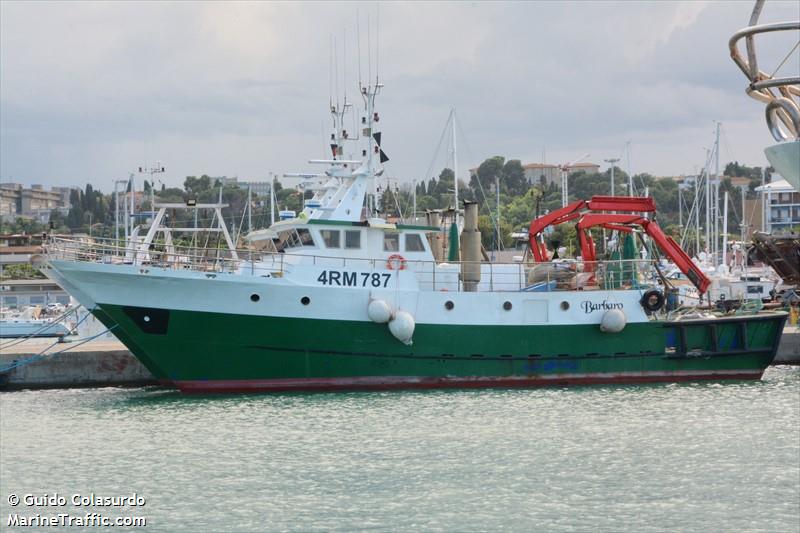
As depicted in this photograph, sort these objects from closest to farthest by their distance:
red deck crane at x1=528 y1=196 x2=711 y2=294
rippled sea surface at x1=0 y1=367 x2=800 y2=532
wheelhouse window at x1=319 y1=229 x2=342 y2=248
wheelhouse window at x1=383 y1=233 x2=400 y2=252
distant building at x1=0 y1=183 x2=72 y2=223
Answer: rippled sea surface at x1=0 y1=367 x2=800 y2=532 < wheelhouse window at x1=319 y1=229 x2=342 y2=248 < wheelhouse window at x1=383 y1=233 x2=400 y2=252 < red deck crane at x1=528 y1=196 x2=711 y2=294 < distant building at x1=0 y1=183 x2=72 y2=223

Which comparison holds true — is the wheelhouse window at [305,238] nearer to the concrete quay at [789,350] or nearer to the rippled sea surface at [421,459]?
the rippled sea surface at [421,459]

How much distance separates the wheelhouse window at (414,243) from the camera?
25.6 m

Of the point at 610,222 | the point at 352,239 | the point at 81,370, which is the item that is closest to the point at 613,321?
the point at 610,222

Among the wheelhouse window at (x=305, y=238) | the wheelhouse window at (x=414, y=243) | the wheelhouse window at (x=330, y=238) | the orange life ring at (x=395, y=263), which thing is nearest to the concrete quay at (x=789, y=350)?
the wheelhouse window at (x=414, y=243)

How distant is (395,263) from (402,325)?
5.54 feet

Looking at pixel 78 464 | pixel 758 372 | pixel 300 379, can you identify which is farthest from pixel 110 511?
pixel 758 372

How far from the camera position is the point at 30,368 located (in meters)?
26.6

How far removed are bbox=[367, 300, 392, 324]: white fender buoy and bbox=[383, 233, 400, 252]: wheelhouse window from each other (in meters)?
1.67

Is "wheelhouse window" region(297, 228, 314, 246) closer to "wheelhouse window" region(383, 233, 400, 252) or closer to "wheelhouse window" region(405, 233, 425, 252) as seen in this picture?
"wheelhouse window" region(383, 233, 400, 252)

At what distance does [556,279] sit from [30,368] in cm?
1261

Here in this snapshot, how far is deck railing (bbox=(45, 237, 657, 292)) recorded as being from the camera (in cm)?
2420

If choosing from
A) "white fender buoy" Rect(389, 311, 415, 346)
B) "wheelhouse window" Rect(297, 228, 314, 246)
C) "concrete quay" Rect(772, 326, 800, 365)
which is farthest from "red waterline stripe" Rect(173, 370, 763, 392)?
"concrete quay" Rect(772, 326, 800, 365)

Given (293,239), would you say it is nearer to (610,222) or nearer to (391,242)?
(391,242)

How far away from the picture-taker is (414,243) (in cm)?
2559
